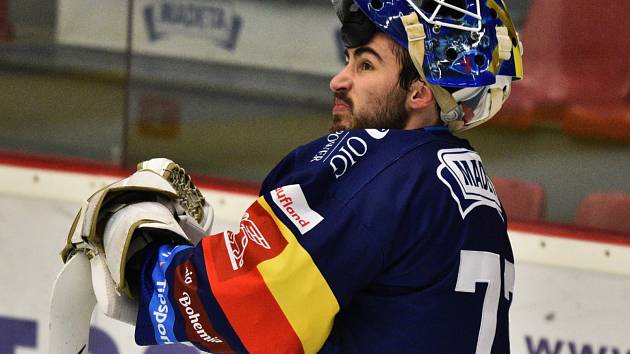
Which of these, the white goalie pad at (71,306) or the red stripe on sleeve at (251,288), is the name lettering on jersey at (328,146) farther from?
the white goalie pad at (71,306)

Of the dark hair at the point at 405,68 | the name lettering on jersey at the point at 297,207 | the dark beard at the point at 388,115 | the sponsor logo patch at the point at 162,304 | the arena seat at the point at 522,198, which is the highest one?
the dark hair at the point at 405,68

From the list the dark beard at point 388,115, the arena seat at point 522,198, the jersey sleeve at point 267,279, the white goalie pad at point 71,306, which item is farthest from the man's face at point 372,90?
the arena seat at point 522,198

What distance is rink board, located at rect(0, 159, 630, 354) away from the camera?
9.84 feet

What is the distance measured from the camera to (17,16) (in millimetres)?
3254

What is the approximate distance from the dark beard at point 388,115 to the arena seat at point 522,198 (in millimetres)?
1301

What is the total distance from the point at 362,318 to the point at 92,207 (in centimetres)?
40

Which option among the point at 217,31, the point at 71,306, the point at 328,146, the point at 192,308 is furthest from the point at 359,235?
the point at 217,31

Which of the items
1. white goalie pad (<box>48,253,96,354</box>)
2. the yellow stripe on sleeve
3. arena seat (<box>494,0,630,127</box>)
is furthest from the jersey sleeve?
arena seat (<box>494,0,630,127</box>)

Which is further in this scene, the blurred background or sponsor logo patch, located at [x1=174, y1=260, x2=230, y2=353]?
the blurred background

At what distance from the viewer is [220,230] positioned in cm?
316

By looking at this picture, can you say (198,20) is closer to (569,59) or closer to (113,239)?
(569,59)

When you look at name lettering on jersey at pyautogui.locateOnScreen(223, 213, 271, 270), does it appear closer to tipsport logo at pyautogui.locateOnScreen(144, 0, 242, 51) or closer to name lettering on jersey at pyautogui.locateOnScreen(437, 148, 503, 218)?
name lettering on jersey at pyautogui.locateOnScreen(437, 148, 503, 218)

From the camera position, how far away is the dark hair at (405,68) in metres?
1.81

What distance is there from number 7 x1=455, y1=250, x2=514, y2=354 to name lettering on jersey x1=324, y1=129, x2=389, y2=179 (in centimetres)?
19
